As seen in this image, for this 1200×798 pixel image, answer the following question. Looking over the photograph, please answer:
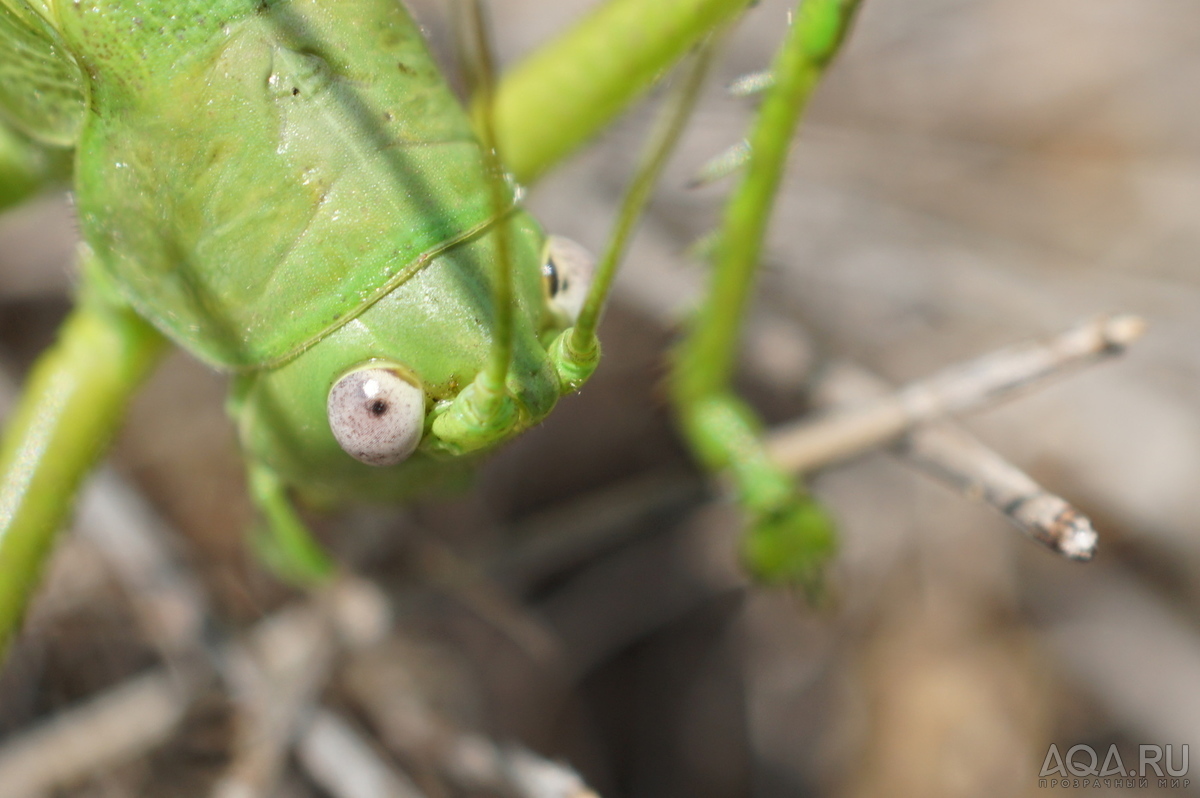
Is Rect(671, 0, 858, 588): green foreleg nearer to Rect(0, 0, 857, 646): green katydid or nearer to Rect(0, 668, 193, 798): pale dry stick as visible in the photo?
Rect(0, 0, 857, 646): green katydid

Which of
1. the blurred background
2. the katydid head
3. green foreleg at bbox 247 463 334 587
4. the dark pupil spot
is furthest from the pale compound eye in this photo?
the blurred background

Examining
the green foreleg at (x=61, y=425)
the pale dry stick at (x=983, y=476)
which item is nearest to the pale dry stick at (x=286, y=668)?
the green foreleg at (x=61, y=425)

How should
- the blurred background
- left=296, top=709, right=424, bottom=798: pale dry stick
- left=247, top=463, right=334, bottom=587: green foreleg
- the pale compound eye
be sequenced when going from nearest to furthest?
the pale compound eye → left=247, top=463, right=334, bottom=587: green foreleg → left=296, top=709, right=424, bottom=798: pale dry stick → the blurred background

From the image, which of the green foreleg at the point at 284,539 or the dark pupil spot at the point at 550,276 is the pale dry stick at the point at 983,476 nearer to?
the dark pupil spot at the point at 550,276

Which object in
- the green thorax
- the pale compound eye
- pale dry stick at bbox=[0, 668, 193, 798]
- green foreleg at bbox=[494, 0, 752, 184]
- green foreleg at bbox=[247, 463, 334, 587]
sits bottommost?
pale dry stick at bbox=[0, 668, 193, 798]

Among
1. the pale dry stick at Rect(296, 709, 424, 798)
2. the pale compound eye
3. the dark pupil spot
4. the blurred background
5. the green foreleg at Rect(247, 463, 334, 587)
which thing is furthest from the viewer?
the blurred background

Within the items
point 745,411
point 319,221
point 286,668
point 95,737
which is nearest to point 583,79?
point 745,411
